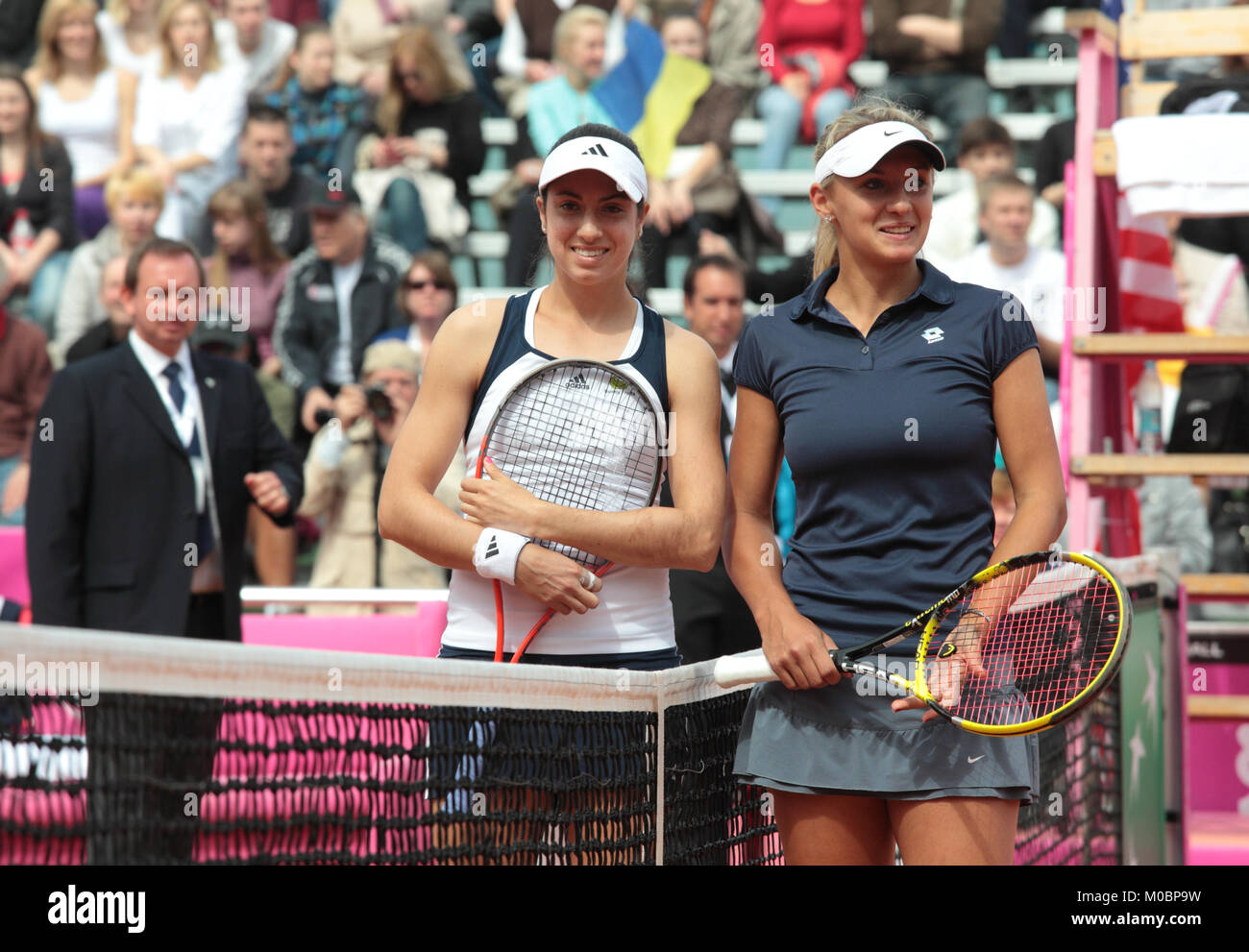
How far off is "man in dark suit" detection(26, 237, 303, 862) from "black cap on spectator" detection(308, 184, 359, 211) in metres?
3.39

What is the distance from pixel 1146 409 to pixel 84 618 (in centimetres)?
418

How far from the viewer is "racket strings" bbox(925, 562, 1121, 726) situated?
2598 millimetres

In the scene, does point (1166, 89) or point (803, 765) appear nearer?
point (803, 765)

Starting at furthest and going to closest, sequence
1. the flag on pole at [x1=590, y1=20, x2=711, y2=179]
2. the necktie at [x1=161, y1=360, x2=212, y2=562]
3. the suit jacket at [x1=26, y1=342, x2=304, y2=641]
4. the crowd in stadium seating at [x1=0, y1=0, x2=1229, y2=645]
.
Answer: the flag on pole at [x1=590, y1=20, x2=711, y2=179]
the crowd in stadium seating at [x1=0, y1=0, x2=1229, y2=645]
the necktie at [x1=161, y1=360, x2=212, y2=562]
the suit jacket at [x1=26, y1=342, x2=304, y2=641]

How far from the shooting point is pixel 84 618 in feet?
16.9

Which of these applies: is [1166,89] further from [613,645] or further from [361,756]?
[361,756]

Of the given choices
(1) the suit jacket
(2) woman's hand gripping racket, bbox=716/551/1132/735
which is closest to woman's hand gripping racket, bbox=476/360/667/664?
(2) woman's hand gripping racket, bbox=716/551/1132/735

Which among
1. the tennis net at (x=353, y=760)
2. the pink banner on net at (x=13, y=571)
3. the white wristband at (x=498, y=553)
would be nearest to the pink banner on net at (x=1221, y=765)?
the tennis net at (x=353, y=760)

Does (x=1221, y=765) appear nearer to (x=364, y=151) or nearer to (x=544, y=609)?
(x=544, y=609)

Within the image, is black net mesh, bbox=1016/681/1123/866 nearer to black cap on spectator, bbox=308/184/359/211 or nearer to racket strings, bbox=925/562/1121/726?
racket strings, bbox=925/562/1121/726

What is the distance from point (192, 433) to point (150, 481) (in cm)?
25

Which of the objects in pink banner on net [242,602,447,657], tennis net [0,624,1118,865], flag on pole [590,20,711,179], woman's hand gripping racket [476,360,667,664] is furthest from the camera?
flag on pole [590,20,711,179]
